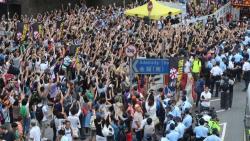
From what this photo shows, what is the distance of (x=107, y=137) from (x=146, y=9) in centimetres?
1412

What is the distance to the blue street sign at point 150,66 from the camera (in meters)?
16.4

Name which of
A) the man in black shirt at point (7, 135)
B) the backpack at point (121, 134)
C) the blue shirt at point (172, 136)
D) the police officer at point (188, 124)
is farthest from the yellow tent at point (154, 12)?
A: the man in black shirt at point (7, 135)

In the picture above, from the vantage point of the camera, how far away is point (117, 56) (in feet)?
70.0

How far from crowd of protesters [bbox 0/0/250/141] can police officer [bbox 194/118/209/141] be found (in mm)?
24

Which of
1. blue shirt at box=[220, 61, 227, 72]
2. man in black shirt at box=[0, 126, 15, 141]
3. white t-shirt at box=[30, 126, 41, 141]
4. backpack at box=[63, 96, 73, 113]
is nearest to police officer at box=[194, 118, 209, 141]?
backpack at box=[63, 96, 73, 113]

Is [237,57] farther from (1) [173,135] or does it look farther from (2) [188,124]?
(1) [173,135]

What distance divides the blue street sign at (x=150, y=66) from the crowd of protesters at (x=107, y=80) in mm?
741

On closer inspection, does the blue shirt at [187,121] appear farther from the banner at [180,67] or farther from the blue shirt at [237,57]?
the blue shirt at [237,57]

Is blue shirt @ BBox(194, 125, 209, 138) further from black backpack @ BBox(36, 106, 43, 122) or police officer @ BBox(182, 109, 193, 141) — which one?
black backpack @ BBox(36, 106, 43, 122)

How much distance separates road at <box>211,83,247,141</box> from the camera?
17391 mm

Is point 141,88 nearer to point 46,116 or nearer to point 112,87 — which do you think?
point 112,87

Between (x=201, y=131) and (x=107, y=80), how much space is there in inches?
156

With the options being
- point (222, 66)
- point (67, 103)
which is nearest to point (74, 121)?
point (67, 103)

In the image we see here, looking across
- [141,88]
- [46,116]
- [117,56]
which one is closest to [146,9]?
[117,56]
